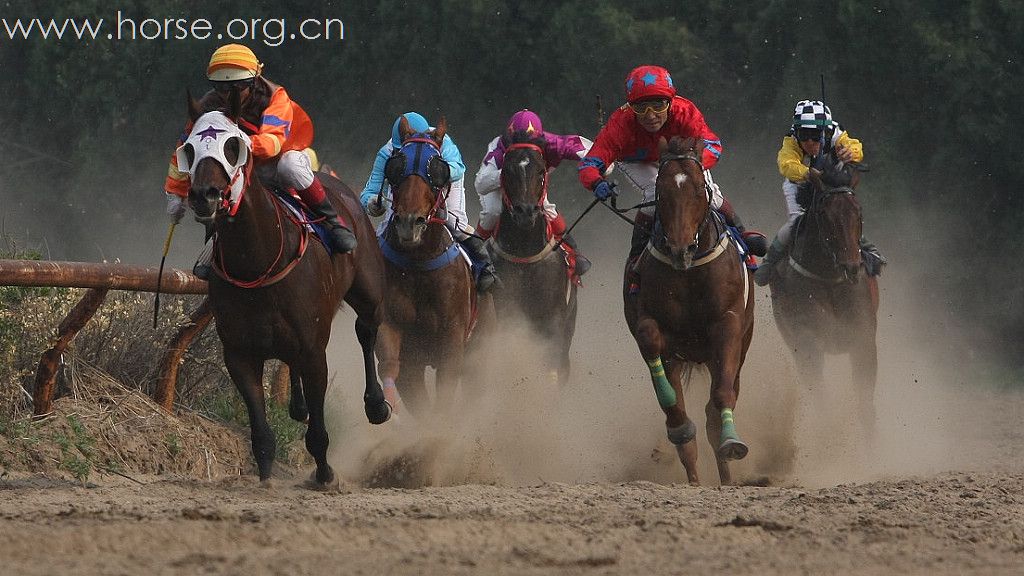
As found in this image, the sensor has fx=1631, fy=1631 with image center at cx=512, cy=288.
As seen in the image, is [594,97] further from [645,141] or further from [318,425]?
[318,425]

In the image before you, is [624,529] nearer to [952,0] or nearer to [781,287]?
[781,287]

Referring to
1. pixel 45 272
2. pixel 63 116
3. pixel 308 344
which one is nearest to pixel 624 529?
pixel 308 344

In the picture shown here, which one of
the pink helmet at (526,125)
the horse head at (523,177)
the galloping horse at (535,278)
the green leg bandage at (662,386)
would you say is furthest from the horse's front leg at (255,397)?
the pink helmet at (526,125)

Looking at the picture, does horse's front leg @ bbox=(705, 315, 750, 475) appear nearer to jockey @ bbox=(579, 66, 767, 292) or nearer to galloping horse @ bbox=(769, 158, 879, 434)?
jockey @ bbox=(579, 66, 767, 292)

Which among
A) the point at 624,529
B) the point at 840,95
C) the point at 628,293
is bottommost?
the point at 624,529

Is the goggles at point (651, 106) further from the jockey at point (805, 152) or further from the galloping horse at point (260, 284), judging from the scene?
the jockey at point (805, 152)

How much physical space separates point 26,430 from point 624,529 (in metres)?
3.69

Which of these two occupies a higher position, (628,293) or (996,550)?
(628,293)

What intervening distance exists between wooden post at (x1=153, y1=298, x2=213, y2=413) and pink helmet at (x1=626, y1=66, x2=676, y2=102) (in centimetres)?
285

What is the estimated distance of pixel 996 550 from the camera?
633cm

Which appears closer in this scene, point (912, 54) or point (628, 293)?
point (628, 293)

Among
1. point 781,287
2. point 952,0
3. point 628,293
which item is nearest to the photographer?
point 628,293

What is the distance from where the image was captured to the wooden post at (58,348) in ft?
28.5

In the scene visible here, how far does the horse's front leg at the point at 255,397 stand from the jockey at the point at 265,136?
485 mm
